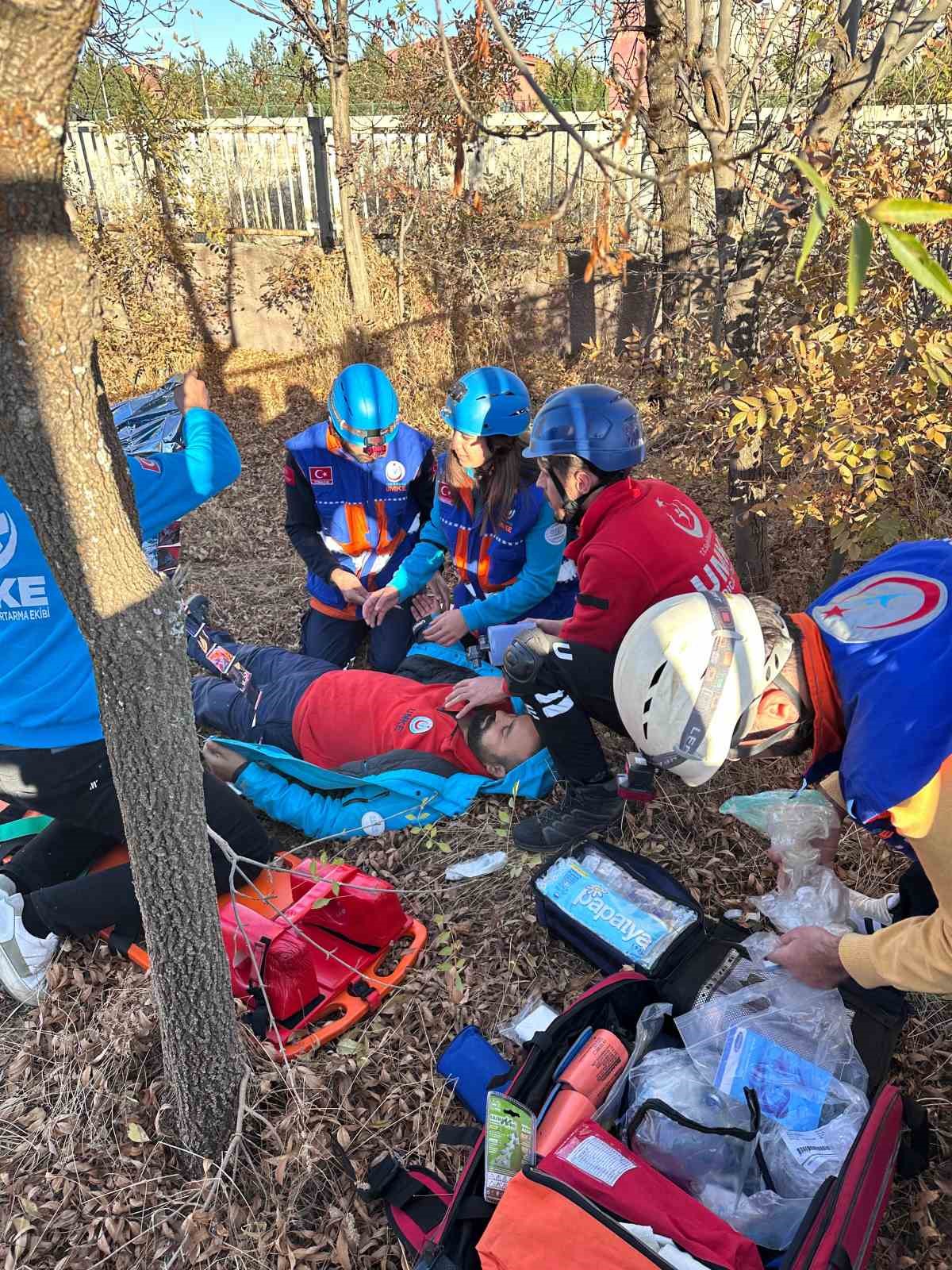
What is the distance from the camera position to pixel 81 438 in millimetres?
1506

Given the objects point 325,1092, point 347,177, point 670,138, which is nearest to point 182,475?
point 325,1092

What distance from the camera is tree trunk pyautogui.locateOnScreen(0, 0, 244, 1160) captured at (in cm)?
127

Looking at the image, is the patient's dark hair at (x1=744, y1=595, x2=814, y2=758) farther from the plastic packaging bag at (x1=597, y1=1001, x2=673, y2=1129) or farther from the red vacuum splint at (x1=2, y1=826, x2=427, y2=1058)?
the red vacuum splint at (x1=2, y1=826, x2=427, y2=1058)

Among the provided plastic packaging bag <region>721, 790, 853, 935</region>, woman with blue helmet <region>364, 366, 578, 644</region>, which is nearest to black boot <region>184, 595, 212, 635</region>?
woman with blue helmet <region>364, 366, 578, 644</region>

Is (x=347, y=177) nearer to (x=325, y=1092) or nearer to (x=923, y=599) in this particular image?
(x=923, y=599)

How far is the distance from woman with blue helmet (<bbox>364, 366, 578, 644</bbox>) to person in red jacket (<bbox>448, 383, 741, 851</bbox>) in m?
0.70

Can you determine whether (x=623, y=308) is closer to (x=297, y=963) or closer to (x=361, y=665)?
(x=361, y=665)

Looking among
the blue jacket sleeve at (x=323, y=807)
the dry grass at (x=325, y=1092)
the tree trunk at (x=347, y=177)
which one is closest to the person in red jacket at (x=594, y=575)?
the dry grass at (x=325, y=1092)

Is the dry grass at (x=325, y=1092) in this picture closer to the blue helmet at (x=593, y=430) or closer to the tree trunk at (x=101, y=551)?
the tree trunk at (x=101, y=551)

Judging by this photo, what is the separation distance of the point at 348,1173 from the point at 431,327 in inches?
315

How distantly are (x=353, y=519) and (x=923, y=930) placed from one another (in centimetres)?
375

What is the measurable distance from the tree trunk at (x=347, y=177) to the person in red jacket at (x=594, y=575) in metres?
5.62

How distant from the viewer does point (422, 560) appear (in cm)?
479

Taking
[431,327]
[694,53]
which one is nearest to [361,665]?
[694,53]
